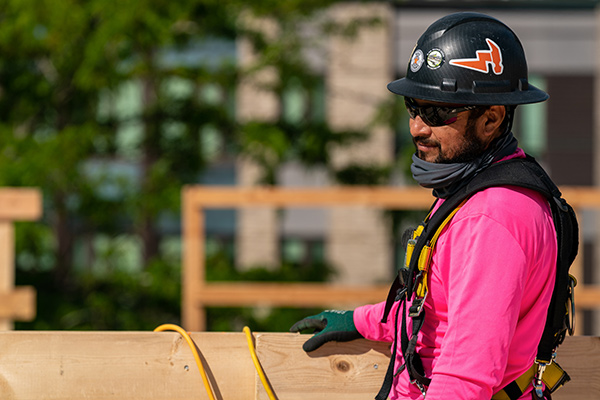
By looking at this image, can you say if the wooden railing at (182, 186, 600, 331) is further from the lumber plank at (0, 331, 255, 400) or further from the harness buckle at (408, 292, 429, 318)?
the harness buckle at (408, 292, 429, 318)

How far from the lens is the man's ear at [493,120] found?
6.81ft

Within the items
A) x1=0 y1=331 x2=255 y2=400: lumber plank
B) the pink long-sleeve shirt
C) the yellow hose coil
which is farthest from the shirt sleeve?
x1=0 y1=331 x2=255 y2=400: lumber plank

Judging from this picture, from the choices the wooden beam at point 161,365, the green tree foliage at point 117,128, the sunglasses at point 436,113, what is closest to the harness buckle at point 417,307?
the sunglasses at point 436,113

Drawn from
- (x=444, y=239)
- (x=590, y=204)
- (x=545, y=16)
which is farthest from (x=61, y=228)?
(x=545, y=16)

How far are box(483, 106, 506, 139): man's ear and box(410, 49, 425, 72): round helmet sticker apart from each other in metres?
0.23

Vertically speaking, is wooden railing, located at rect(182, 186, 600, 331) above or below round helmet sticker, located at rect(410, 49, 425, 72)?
below

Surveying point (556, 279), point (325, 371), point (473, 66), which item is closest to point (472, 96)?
point (473, 66)

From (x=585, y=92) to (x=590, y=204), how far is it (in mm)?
9798

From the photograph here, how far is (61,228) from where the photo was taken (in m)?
9.31

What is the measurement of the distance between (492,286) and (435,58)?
653 millimetres

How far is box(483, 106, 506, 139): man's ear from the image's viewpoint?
2076 millimetres

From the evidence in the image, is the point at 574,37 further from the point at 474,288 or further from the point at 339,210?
the point at 474,288

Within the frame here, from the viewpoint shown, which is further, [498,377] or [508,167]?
[508,167]

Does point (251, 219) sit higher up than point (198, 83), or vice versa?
point (198, 83)
